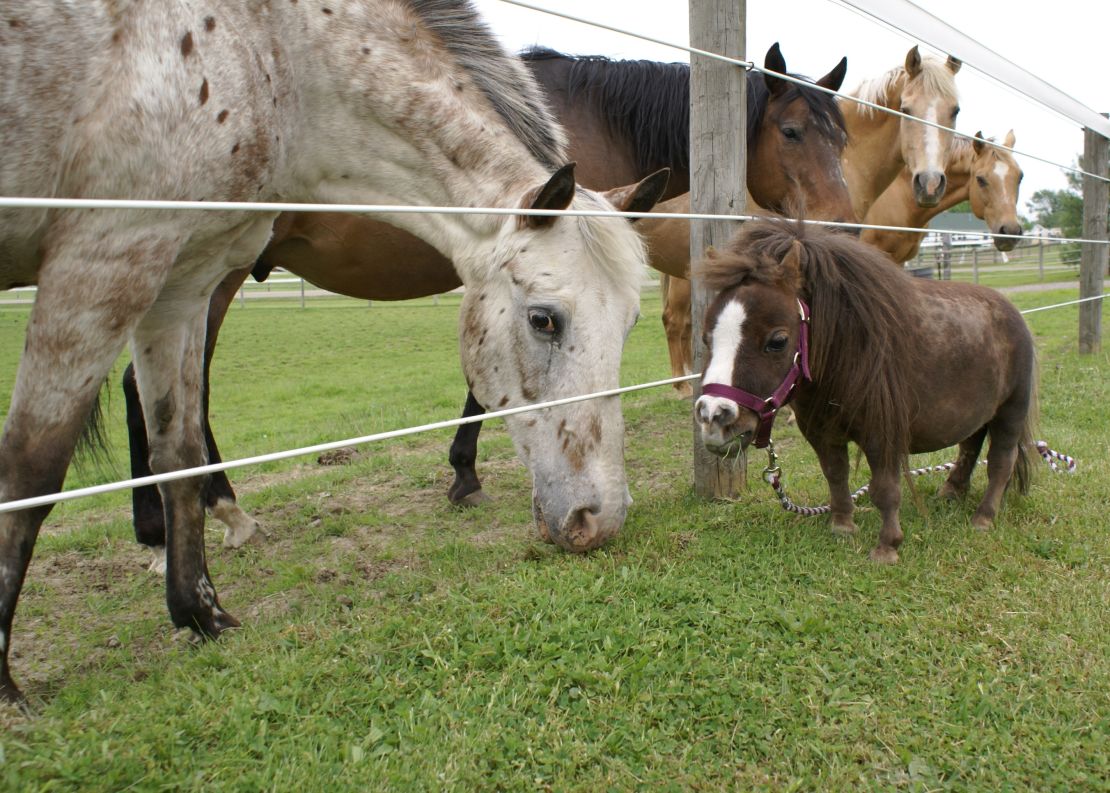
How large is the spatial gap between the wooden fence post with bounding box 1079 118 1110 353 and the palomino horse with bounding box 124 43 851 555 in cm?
519

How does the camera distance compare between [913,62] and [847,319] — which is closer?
[847,319]

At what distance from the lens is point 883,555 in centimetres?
289

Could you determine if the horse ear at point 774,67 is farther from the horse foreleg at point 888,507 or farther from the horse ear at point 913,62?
the horse ear at point 913,62

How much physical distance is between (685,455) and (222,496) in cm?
277

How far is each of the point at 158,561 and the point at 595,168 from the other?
295 centimetres

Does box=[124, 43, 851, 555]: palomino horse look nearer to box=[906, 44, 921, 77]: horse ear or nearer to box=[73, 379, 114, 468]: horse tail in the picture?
box=[73, 379, 114, 468]: horse tail

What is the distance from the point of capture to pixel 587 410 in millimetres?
2744

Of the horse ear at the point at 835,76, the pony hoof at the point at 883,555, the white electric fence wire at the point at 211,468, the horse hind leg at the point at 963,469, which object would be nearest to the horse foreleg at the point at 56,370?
the white electric fence wire at the point at 211,468

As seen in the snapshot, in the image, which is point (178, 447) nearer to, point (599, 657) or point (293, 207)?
point (293, 207)

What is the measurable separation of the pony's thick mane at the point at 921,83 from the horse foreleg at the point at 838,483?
15.8 feet

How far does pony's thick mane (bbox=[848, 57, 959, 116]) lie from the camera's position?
673 centimetres

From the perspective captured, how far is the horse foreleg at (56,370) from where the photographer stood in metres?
2.10

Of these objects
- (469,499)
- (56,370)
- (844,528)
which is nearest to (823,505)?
(844,528)

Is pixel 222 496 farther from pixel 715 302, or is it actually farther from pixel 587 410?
pixel 715 302
